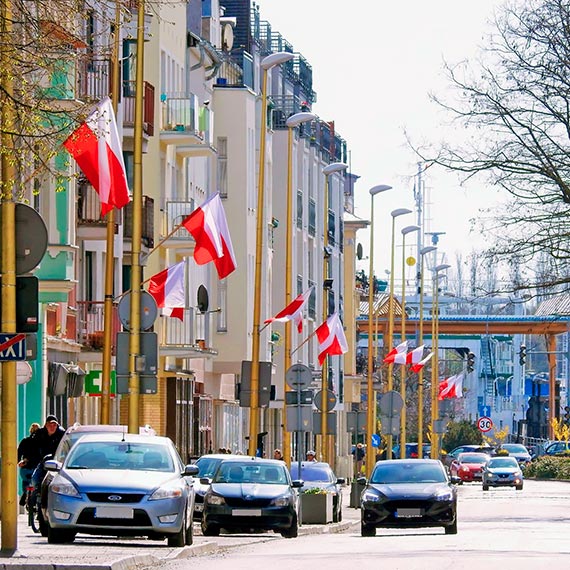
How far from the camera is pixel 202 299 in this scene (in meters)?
66.0

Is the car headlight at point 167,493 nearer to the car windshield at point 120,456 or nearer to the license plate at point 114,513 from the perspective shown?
the license plate at point 114,513

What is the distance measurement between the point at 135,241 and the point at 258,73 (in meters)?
44.1

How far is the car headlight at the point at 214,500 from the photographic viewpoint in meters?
33.9

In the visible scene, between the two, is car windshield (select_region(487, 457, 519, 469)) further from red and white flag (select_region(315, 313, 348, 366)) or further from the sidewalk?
the sidewalk

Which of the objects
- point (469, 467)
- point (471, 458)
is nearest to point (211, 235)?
point (469, 467)

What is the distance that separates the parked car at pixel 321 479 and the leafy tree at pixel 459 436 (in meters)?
108

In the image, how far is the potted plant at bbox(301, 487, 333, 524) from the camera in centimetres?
4406

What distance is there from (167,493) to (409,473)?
11.8 meters

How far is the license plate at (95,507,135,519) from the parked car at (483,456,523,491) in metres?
55.7

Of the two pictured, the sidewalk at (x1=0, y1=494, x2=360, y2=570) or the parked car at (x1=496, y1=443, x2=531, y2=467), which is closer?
the sidewalk at (x1=0, y1=494, x2=360, y2=570)

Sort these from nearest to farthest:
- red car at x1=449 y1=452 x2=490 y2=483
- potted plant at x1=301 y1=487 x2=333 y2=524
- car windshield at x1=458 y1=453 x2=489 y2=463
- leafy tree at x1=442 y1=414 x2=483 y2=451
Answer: potted plant at x1=301 y1=487 x2=333 y2=524 → red car at x1=449 y1=452 x2=490 y2=483 → car windshield at x1=458 y1=453 x2=489 y2=463 → leafy tree at x1=442 y1=414 x2=483 y2=451

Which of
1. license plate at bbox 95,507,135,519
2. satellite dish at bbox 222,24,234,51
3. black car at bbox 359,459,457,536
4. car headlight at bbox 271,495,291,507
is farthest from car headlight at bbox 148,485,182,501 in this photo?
satellite dish at bbox 222,24,234,51

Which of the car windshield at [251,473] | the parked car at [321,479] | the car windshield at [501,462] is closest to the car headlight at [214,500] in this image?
the car windshield at [251,473]

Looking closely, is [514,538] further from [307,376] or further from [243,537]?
[307,376]
